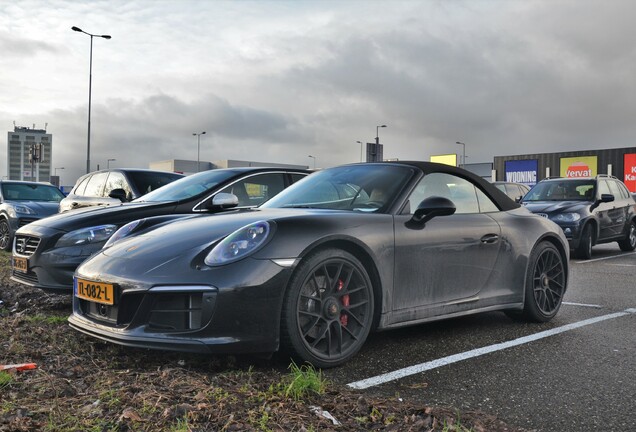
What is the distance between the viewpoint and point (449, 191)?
4.90m

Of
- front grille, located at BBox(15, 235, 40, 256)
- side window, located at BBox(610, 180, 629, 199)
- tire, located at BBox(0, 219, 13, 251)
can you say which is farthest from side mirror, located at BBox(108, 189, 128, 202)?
side window, located at BBox(610, 180, 629, 199)

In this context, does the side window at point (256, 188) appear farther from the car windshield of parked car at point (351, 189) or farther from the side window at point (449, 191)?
the side window at point (449, 191)

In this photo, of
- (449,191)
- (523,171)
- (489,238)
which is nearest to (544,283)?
(489,238)

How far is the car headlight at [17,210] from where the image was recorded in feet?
40.1

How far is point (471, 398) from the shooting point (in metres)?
3.32

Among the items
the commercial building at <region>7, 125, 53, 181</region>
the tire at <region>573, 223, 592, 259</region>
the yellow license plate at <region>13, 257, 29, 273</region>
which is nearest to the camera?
the yellow license plate at <region>13, 257, 29, 273</region>

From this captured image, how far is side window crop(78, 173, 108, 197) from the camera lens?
31.8 ft

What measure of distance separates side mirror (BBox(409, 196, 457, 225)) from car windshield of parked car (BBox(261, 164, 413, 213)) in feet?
0.72

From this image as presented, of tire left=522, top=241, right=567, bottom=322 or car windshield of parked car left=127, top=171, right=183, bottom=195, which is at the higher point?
car windshield of parked car left=127, top=171, right=183, bottom=195

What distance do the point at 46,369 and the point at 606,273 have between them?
8.17 meters

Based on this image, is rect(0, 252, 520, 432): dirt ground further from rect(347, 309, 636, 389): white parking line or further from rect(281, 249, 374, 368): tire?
rect(347, 309, 636, 389): white parking line

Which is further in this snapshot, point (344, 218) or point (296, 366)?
point (344, 218)

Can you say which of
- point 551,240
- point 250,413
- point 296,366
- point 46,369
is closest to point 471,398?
point 296,366

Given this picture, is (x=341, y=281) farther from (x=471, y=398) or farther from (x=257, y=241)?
(x=471, y=398)
